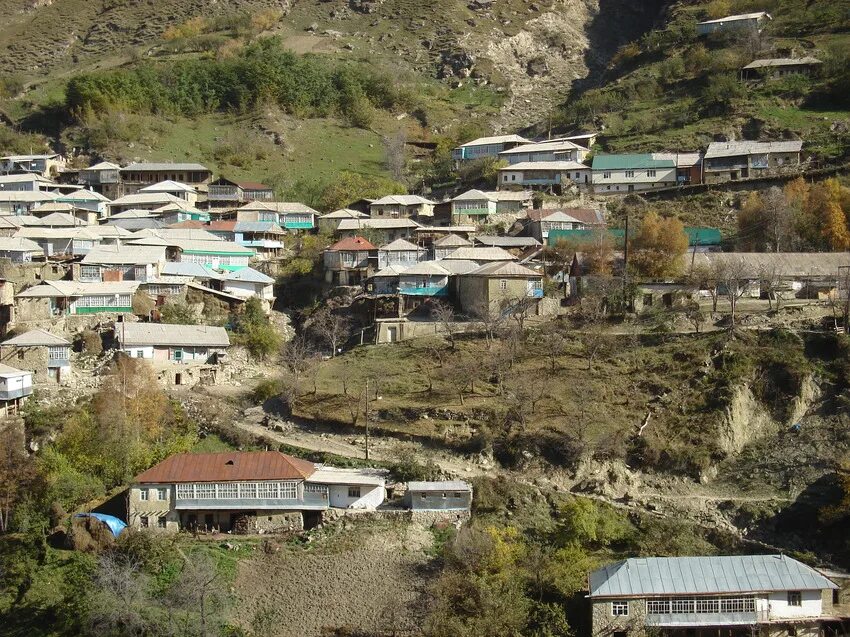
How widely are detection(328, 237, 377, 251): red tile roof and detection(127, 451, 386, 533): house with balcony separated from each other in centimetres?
2273

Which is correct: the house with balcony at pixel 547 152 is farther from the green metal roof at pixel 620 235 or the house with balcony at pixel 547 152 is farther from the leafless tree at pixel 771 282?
the leafless tree at pixel 771 282

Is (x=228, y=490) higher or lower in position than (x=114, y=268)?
lower

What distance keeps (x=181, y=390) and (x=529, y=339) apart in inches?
578

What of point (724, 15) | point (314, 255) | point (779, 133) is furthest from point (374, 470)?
point (724, 15)

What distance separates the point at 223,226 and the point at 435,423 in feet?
92.7

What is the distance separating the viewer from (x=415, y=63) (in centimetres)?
10944

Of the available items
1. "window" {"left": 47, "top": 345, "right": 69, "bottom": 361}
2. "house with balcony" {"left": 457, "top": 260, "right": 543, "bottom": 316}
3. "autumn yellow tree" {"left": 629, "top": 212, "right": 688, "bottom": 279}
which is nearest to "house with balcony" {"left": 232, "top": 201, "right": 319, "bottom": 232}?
"house with balcony" {"left": 457, "top": 260, "right": 543, "bottom": 316}

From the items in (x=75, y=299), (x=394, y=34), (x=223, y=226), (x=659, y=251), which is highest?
(x=394, y=34)

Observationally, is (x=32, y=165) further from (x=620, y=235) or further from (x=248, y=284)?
(x=620, y=235)

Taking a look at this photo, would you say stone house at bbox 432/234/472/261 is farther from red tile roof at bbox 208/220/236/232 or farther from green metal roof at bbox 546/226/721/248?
red tile roof at bbox 208/220/236/232

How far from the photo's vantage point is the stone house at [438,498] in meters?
35.7

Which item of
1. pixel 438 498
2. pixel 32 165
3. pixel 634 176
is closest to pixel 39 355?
pixel 438 498

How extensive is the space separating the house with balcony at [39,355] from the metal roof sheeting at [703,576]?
23.6 m

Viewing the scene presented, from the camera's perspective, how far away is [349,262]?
2245 inches
